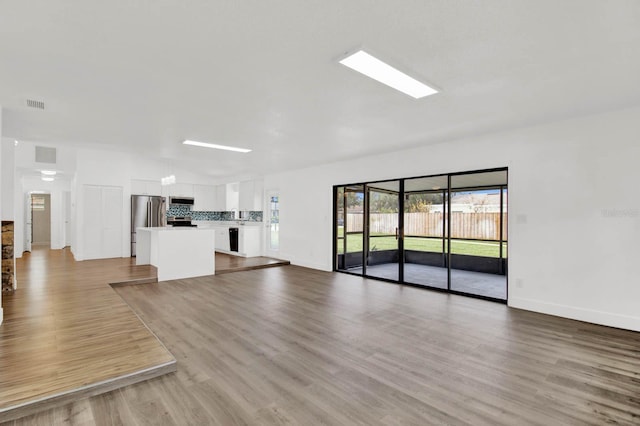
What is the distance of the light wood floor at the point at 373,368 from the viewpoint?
2.13 meters

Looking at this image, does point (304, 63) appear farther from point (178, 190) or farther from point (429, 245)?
point (178, 190)

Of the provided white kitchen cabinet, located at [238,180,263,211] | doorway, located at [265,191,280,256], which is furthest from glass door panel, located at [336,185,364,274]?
white kitchen cabinet, located at [238,180,263,211]

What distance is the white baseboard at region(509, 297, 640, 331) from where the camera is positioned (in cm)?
372

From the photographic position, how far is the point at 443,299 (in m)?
5.07

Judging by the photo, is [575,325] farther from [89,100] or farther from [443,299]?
[89,100]

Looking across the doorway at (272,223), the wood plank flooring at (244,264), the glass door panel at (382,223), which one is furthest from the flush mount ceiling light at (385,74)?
the doorway at (272,223)

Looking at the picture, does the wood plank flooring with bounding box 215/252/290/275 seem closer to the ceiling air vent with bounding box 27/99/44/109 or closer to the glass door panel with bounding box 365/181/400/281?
the glass door panel with bounding box 365/181/400/281

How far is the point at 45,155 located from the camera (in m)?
8.25

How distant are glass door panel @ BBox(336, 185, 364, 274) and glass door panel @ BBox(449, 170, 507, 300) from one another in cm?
202

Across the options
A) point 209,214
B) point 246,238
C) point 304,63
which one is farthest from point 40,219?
point 304,63

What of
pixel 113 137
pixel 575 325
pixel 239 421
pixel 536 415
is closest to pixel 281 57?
pixel 239 421

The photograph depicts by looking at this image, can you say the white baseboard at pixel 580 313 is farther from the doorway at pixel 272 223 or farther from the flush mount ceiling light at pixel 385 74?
the doorway at pixel 272 223

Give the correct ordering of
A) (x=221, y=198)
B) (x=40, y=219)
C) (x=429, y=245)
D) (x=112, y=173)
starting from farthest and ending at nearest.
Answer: (x=40, y=219) < (x=221, y=198) < (x=112, y=173) < (x=429, y=245)

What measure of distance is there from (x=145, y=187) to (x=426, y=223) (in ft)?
26.1
